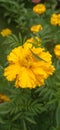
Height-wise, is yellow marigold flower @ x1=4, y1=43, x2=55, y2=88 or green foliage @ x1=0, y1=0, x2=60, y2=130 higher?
→ yellow marigold flower @ x1=4, y1=43, x2=55, y2=88

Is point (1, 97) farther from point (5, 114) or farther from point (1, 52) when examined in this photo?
point (1, 52)

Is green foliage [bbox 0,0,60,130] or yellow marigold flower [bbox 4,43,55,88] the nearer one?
yellow marigold flower [bbox 4,43,55,88]

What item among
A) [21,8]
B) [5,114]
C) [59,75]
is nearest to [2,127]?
[5,114]

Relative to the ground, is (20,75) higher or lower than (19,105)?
higher

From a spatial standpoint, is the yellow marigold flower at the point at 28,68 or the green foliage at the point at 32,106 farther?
the green foliage at the point at 32,106

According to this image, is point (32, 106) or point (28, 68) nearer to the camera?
point (28, 68)

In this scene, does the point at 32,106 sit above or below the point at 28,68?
below

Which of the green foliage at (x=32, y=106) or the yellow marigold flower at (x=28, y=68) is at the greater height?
the yellow marigold flower at (x=28, y=68)

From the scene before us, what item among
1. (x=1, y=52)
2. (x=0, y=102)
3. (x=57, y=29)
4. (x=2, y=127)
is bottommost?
(x=1, y=52)
